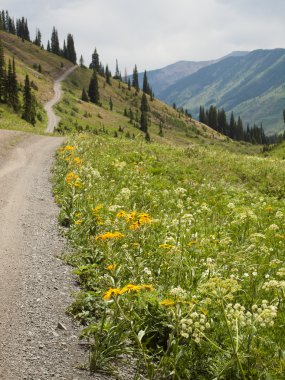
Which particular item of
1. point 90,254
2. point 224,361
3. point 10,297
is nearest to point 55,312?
point 10,297

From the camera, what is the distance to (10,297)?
5.97 metres

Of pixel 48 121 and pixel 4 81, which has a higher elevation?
pixel 4 81

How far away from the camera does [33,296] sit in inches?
242

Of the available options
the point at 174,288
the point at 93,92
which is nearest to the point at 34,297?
the point at 174,288

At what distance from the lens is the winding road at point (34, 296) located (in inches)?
177

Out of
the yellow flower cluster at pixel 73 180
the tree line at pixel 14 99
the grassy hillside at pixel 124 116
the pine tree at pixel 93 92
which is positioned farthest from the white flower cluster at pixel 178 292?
the pine tree at pixel 93 92

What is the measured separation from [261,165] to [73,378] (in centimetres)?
2461

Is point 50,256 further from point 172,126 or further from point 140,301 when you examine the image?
point 172,126

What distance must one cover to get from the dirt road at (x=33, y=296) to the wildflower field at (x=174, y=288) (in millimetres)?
312

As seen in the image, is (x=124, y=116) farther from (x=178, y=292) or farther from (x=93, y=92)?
(x=178, y=292)

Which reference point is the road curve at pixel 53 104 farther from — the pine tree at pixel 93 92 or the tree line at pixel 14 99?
the pine tree at pixel 93 92

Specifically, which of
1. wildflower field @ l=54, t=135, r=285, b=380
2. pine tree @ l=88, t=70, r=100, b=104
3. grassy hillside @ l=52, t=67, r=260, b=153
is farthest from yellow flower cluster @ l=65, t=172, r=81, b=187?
pine tree @ l=88, t=70, r=100, b=104

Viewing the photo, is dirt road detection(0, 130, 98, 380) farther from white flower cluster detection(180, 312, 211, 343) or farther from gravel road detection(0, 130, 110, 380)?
white flower cluster detection(180, 312, 211, 343)

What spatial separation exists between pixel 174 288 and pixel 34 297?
2768mm
